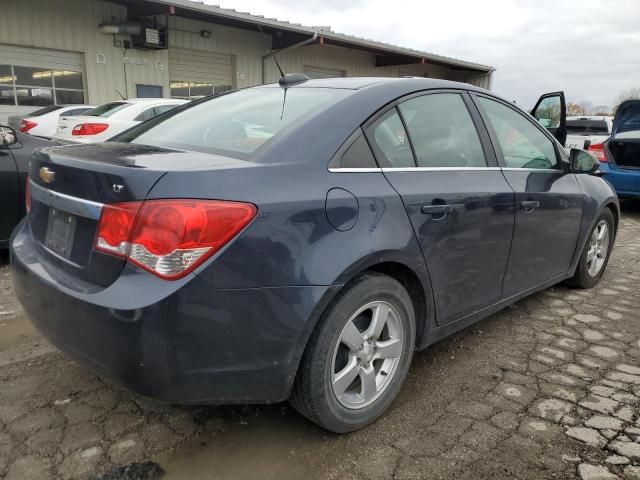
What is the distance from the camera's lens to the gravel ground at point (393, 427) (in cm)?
211

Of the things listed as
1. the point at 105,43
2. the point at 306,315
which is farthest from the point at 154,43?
the point at 306,315

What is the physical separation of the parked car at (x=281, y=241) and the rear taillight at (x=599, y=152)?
5875 mm

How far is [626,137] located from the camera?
7.78 metres

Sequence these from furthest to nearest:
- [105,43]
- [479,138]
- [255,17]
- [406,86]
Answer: [255,17] < [105,43] < [479,138] < [406,86]

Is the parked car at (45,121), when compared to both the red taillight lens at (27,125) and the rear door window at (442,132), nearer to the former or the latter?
the red taillight lens at (27,125)

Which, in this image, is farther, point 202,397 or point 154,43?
point 154,43

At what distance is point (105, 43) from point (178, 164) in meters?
12.2

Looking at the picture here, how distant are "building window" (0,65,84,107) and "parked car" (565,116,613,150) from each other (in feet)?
34.9

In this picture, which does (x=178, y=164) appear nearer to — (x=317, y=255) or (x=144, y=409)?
(x=317, y=255)

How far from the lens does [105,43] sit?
488 inches

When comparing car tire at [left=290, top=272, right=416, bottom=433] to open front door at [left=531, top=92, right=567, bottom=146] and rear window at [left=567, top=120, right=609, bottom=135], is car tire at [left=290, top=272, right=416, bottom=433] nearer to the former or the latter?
open front door at [left=531, top=92, right=567, bottom=146]

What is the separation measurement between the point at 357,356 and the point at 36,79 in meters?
12.1

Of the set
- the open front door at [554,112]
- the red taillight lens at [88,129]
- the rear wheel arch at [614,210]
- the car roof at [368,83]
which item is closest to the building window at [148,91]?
the red taillight lens at [88,129]

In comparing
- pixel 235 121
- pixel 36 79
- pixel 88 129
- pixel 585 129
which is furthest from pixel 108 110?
pixel 585 129
